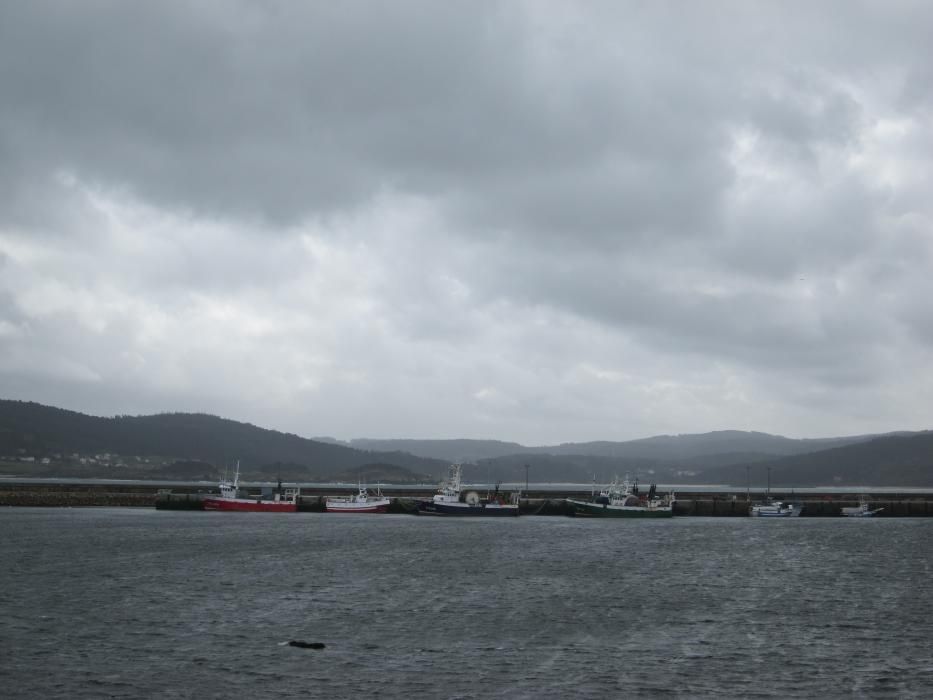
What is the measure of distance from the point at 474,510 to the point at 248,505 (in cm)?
4012

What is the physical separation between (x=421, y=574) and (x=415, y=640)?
24875 millimetres

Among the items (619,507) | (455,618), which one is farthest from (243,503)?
(455,618)

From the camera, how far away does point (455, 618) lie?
48281 mm

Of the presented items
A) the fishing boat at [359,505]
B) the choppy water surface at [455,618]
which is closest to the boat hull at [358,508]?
the fishing boat at [359,505]

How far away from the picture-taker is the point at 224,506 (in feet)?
497

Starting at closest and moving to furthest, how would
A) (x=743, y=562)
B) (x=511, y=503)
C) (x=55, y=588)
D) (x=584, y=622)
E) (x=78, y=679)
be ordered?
(x=78, y=679)
(x=584, y=622)
(x=55, y=588)
(x=743, y=562)
(x=511, y=503)

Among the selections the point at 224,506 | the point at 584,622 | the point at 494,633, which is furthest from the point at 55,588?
the point at 224,506

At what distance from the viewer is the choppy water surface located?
114ft

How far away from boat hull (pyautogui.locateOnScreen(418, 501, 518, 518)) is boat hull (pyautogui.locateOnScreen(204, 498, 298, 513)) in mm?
26764

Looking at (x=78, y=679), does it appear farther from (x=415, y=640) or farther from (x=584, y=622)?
(x=584, y=622)

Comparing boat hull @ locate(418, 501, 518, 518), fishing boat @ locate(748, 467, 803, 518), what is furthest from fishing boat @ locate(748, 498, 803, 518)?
boat hull @ locate(418, 501, 518, 518)

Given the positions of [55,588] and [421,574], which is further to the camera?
[421,574]

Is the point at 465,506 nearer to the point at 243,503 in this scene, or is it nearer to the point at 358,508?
the point at 358,508

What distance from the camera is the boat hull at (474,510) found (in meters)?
145
